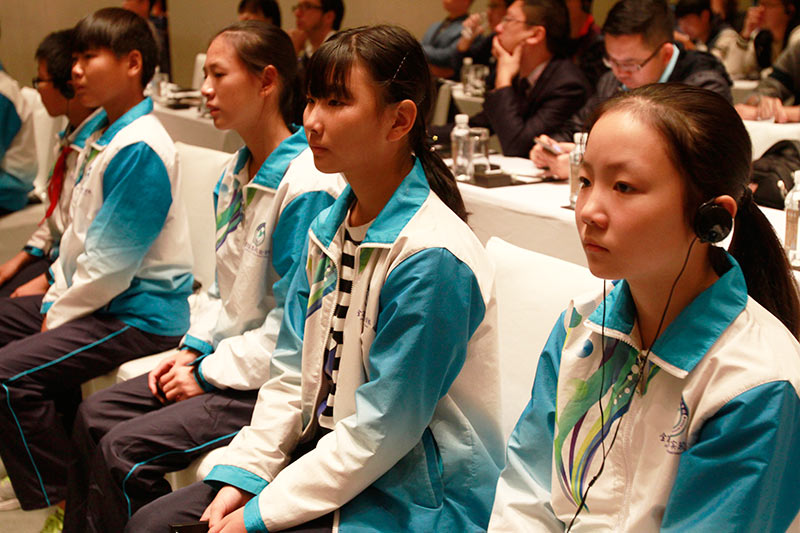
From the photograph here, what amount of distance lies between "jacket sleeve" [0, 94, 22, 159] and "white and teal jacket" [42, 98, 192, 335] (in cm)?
124

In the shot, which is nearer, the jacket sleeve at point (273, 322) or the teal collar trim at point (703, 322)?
the teal collar trim at point (703, 322)

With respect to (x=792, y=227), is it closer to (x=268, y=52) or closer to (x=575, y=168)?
(x=575, y=168)

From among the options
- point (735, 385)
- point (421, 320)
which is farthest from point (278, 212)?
A: point (735, 385)

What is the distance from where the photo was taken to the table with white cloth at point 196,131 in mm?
3344

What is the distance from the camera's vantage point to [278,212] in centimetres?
175

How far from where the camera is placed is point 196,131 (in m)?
3.61

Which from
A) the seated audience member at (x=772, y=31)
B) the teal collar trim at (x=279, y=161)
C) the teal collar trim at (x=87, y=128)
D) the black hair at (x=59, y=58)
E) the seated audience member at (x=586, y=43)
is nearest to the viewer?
the teal collar trim at (x=279, y=161)

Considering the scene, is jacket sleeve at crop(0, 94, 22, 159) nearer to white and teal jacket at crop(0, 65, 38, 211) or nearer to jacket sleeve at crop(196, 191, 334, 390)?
white and teal jacket at crop(0, 65, 38, 211)

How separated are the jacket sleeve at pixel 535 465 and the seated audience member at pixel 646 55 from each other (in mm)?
1427

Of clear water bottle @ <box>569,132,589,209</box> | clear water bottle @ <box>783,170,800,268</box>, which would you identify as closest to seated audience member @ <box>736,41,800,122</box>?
clear water bottle @ <box>569,132,589,209</box>

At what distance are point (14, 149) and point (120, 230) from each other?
4.90 feet

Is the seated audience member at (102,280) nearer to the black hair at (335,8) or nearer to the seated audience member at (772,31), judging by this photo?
the black hair at (335,8)

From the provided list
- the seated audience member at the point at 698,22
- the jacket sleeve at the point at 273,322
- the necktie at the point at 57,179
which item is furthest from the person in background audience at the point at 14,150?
the seated audience member at the point at 698,22

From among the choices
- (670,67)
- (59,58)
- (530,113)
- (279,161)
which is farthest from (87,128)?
(670,67)
